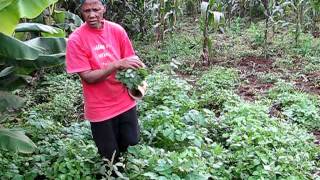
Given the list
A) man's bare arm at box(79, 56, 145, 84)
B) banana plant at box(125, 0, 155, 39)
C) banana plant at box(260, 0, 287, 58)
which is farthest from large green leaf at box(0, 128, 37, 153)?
banana plant at box(125, 0, 155, 39)

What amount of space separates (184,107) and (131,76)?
5.65 feet

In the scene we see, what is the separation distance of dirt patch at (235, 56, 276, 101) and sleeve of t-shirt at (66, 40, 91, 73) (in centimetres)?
329

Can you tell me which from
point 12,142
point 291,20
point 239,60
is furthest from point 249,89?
point 291,20

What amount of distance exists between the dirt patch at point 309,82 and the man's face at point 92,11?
394cm

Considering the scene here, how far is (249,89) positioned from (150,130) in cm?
246

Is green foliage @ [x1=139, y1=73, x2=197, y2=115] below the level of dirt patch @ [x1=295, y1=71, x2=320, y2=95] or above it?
above

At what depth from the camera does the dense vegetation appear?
366 cm

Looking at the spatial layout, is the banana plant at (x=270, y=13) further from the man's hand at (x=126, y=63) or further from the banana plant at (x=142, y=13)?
the man's hand at (x=126, y=63)

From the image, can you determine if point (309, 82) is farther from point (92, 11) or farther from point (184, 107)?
point (92, 11)

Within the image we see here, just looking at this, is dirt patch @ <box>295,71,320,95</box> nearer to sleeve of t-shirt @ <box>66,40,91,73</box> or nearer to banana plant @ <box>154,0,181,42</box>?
banana plant @ <box>154,0,181,42</box>

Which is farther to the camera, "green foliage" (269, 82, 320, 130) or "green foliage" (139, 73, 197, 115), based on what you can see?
"green foliage" (269, 82, 320, 130)

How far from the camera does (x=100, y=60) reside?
3422 mm

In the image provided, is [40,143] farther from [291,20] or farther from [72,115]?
[291,20]

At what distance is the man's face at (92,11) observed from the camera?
3.27 metres
